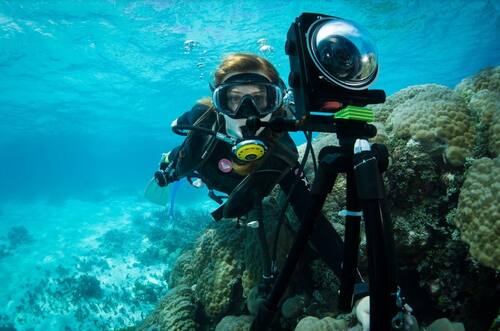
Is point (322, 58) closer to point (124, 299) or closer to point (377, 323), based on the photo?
point (377, 323)

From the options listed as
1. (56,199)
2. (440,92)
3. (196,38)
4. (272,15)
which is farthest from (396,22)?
(56,199)

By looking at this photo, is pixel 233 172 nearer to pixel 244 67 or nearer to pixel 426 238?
pixel 244 67

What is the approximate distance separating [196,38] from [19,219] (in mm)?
23540

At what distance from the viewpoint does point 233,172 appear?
4039 mm

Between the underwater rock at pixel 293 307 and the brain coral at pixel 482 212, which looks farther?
the underwater rock at pixel 293 307

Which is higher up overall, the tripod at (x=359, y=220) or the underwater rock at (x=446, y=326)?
the tripod at (x=359, y=220)

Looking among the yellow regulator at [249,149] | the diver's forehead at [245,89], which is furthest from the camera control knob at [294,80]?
the diver's forehead at [245,89]

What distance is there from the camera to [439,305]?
9.96 feet

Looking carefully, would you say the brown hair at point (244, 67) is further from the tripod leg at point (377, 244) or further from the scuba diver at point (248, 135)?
the tripod leg at point (377, 244)

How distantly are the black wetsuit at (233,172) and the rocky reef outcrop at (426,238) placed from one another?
1.43 ft

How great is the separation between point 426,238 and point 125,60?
2174 cm

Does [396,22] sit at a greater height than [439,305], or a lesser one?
greater

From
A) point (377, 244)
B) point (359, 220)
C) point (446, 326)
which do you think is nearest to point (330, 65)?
point (359, 220)

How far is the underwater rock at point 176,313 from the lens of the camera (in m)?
4.31
